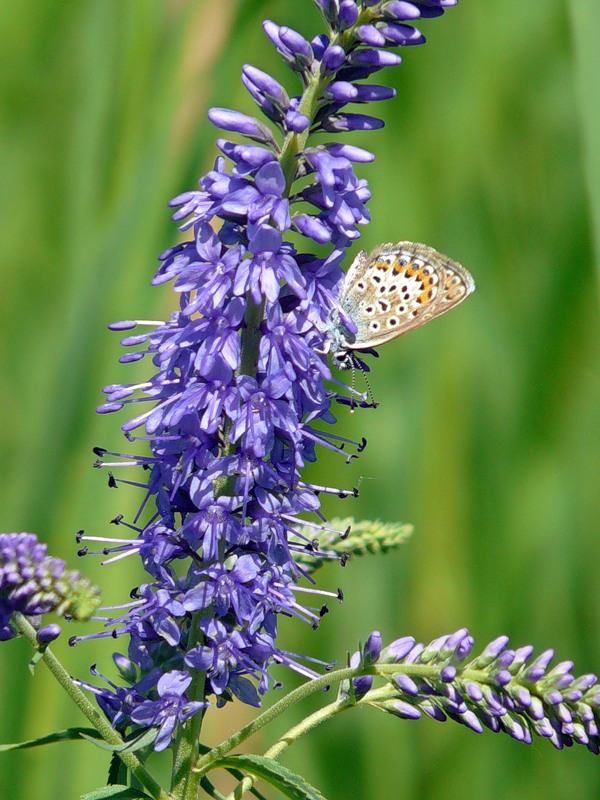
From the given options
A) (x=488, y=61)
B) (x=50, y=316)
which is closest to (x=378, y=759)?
(x=50, y=316)

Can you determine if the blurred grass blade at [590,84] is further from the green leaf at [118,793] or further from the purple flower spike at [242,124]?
the green leaf at [118,793]

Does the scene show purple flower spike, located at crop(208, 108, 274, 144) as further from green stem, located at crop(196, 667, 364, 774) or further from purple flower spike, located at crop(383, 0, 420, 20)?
green stem, located at crop(196, 667, 364, 774)

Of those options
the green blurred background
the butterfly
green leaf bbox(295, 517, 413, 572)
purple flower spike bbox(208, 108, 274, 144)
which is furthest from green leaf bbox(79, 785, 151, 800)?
the green blurred background

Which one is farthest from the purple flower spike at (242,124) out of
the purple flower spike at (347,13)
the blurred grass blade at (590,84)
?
the blurred grass blade at (590,84)

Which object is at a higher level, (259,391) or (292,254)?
(292,254)

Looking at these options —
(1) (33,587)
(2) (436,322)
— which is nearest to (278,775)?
(1) (33,587)

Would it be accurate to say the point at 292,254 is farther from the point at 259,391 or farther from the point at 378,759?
the point at 378,759

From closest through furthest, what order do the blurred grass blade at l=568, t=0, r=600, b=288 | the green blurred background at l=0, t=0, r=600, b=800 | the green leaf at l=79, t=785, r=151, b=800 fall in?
1. the green leaf at l=79, t=785, r=151, b=800
2. the blurred grass blade at l=568, t=0, r=600, b=288
3. the green blurred background at l=0, t=0, r=600, b=800
